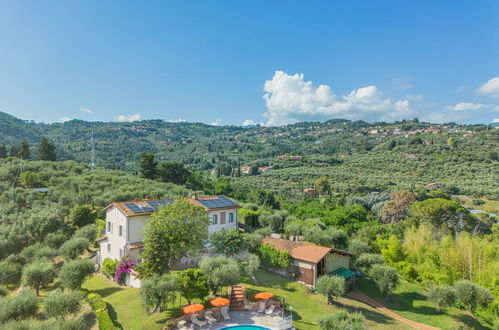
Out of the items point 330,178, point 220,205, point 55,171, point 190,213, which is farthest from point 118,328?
point 330,178

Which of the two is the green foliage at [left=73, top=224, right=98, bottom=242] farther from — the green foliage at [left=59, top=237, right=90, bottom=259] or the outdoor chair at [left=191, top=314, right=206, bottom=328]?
the outdoor chair at [left=191, top=314, right=206, bottom=328]

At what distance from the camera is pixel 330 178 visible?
88938mm

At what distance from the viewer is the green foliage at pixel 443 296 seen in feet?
70.4

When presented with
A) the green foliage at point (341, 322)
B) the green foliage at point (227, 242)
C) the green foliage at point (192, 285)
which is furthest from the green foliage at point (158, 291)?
the green foliage at point (341, 322)

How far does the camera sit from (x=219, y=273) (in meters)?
18.0

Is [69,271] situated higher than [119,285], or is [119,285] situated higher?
[69,271]

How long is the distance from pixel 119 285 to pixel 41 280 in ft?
17.6

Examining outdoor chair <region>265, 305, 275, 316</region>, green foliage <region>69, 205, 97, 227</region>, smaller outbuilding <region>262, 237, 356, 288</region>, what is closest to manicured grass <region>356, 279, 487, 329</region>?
smaller outbuilding <region>262, 237, 356, 288</region>

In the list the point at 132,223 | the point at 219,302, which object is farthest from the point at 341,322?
the point at 132,223

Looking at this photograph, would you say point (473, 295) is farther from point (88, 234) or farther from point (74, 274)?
point (88, 234)

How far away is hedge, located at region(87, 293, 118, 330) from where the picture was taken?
1463 cm

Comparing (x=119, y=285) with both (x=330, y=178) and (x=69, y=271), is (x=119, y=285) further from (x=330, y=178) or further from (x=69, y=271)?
(x=330, y=178)

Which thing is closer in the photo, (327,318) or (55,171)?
(327,318)

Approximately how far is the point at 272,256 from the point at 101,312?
47.7ft
